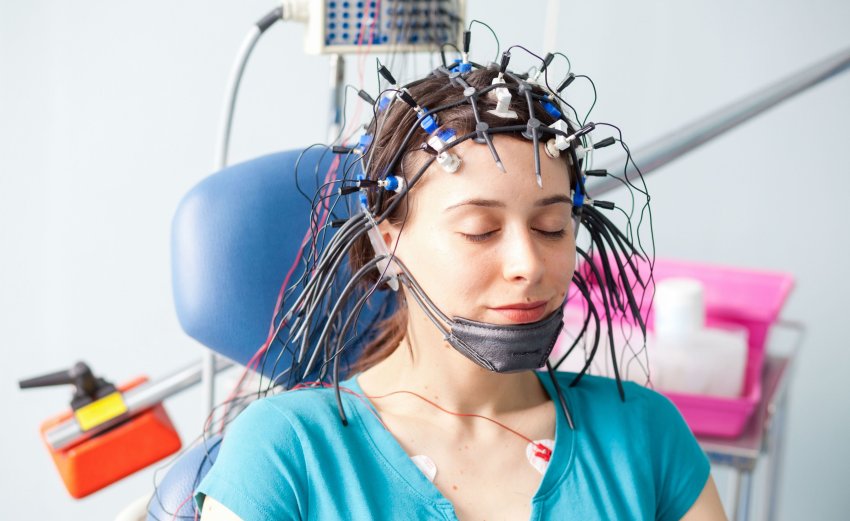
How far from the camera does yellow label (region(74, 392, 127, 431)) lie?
155 centimetres

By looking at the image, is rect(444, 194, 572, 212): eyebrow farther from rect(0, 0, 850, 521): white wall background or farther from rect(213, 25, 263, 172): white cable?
rect(0, 0, 850, 521): white wall background

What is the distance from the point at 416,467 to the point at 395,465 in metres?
0.02

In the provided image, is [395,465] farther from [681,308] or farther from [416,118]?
[681,308]

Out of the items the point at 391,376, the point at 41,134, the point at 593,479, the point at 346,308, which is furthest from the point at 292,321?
the point at 41,134

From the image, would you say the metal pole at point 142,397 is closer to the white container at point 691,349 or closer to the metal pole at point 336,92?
the metal pole at point 336,92

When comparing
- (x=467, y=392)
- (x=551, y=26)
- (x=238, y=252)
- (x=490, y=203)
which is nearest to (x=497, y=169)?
(x=490, y=203)

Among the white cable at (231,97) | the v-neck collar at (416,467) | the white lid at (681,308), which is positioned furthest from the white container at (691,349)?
the white cable at (231,97)

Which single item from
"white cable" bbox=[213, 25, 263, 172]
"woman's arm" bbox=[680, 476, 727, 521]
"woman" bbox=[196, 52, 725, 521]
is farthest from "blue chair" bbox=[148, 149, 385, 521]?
"woman's arm" bbox=[680, 476, 727, 521]

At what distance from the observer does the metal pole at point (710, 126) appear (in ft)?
5.18

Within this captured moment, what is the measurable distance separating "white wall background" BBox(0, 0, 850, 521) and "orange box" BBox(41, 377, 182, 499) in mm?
1197

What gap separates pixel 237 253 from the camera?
1.40 m

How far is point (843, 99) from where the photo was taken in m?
2.59

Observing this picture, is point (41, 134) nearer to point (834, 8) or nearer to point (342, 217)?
point (342, 217)

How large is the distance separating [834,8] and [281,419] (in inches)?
78.3
